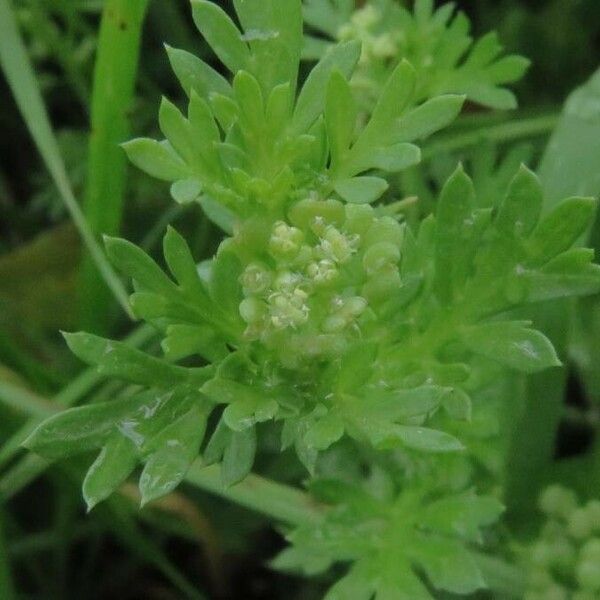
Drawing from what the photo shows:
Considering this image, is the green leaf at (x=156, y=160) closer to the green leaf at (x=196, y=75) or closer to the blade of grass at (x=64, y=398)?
the green leaf at (x=196, y=75)

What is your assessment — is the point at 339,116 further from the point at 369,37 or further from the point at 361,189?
the point at 369,37

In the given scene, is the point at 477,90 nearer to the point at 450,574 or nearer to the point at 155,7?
the point at 450,574

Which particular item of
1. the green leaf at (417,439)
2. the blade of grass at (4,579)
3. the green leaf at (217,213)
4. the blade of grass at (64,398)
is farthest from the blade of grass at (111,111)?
the green leaf at (417,439)

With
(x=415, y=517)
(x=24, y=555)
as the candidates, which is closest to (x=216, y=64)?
(x=24, y=555)

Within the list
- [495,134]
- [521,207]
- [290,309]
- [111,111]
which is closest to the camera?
[290,309]

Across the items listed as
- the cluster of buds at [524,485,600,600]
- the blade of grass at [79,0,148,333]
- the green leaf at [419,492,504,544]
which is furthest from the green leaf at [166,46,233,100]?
the cluster of buds at [524,485,600,600]

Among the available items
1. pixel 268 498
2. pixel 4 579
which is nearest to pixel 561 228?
pixel 268 498
